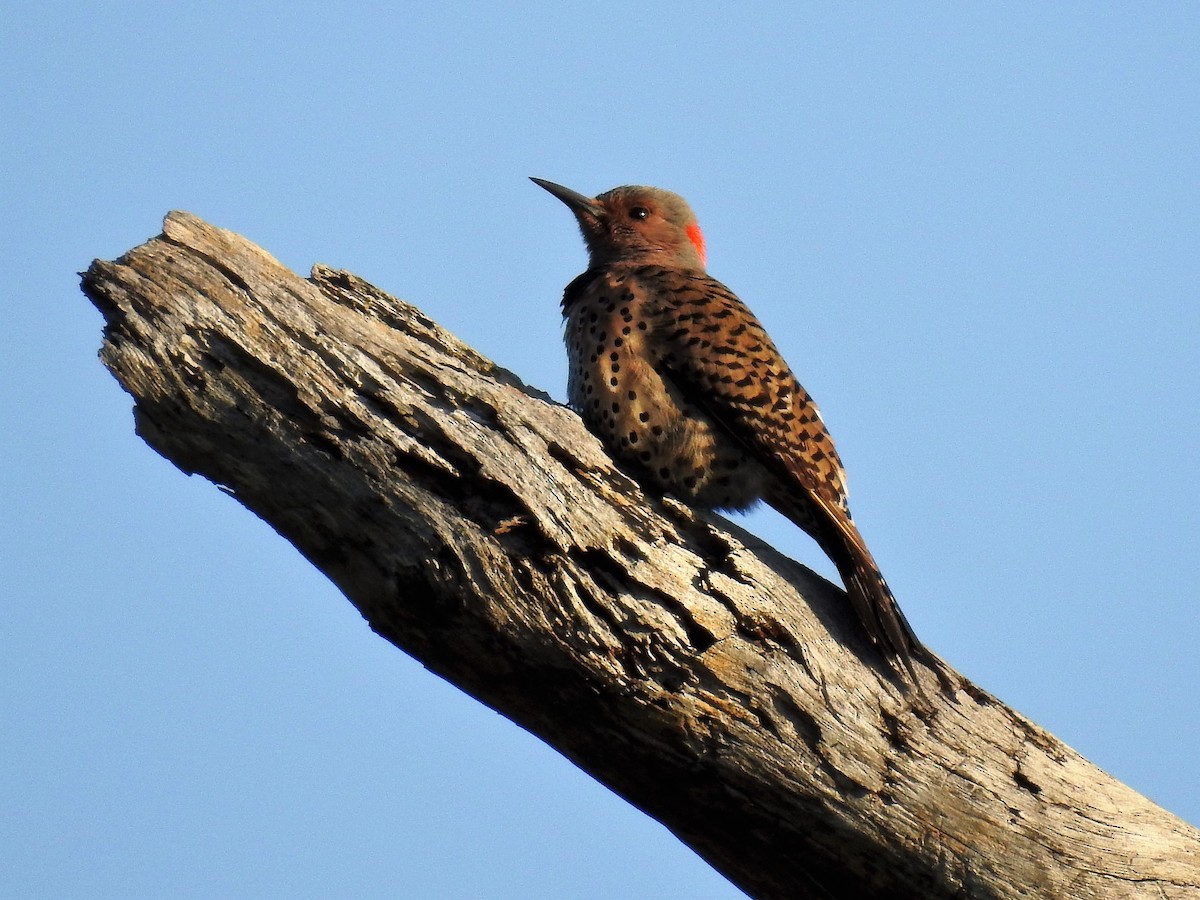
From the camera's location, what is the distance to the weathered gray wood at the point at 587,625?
4180 mm

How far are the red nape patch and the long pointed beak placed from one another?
23.4 inches

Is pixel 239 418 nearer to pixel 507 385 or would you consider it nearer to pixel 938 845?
pixel 507 385

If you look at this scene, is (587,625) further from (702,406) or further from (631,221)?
(631,221)

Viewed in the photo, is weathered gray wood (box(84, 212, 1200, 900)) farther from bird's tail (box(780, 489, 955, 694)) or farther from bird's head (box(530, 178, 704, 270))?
bird's head (box(530, 178, 704, 270))

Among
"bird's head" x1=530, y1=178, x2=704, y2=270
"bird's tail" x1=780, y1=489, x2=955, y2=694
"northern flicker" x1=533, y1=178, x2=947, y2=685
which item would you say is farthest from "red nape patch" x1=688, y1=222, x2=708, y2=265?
"bird's tail" x1=780, y1=489, x2=955, y2=694

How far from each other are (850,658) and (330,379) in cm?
210

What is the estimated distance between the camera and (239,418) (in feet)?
14.0

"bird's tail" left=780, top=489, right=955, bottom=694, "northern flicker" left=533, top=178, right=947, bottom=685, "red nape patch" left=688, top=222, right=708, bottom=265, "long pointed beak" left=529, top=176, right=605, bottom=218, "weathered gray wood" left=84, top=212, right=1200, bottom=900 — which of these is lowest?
"weathered gray wood" left=84, top=212, right=1200, bottom=900

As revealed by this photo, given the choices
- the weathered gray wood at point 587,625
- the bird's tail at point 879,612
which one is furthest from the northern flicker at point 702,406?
the weathered gray wood at point 587,625

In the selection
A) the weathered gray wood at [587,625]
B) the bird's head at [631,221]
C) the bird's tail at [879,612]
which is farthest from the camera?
the bird's head at [631,221]

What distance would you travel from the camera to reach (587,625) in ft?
13.6

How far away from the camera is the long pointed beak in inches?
293

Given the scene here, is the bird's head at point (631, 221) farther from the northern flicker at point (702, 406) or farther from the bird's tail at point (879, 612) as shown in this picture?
the bird's tail at point (879, 612)

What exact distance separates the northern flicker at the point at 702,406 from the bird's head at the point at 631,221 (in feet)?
4.39
